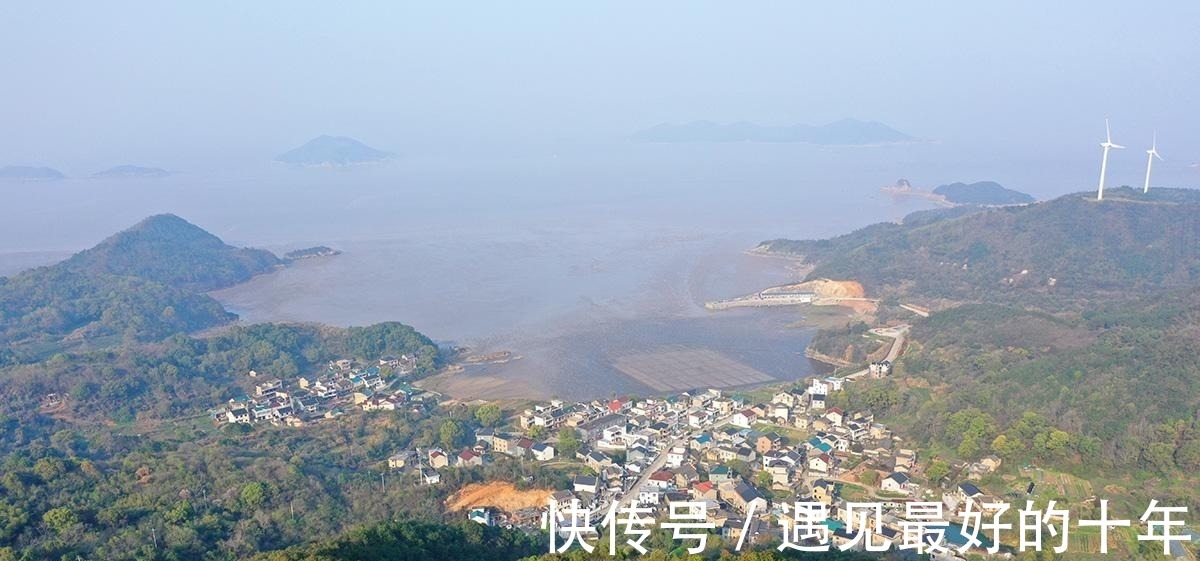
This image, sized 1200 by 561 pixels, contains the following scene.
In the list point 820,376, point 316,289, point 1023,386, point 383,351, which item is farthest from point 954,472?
point 316,289

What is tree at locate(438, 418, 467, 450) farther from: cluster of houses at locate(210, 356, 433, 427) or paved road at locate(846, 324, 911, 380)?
paved road at locate(846, 324, 911, 380)

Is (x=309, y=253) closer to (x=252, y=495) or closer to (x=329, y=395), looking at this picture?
(x=329, y=395)

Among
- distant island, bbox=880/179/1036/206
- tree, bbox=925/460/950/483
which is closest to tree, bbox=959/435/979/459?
tree, bbox=925/460/950/483

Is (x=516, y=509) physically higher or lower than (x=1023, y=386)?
lower

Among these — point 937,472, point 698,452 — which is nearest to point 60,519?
point 698,452

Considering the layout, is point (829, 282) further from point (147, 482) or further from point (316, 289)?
point (147, 482)

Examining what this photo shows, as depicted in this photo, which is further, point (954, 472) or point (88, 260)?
point (88, 260)

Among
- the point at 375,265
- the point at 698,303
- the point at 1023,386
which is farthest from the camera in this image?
the point at 375,265
